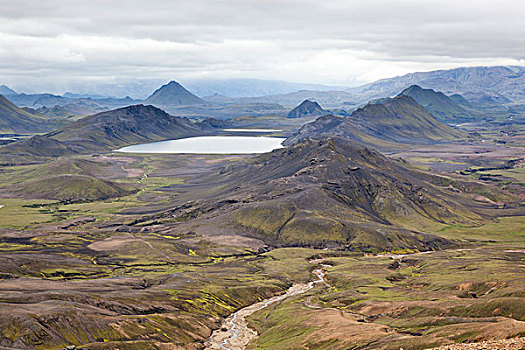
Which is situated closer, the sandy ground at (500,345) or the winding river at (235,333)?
the sandy ground at (500,345)

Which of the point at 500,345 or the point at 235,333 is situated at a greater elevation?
the point at 500,345

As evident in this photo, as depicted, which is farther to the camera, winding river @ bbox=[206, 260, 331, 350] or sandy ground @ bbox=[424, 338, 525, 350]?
winding river @ bbox=[206, 260, 331, 350]

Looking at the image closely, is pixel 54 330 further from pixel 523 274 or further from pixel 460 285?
pixel 523 274

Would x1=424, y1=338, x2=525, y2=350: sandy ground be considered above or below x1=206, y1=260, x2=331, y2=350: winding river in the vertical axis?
above

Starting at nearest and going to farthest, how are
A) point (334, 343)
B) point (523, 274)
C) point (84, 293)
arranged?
point (334, 343) < point (84, 293) < point (523, 274)

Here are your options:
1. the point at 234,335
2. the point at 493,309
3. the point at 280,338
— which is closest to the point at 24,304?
the point at 234,335

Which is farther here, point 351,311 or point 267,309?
point 267,309

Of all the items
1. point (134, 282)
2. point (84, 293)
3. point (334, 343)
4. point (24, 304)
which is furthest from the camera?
point (134, 282)

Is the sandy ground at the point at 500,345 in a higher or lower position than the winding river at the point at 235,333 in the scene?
higher

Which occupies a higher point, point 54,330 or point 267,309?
point 54,330

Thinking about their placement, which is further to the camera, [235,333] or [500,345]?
[235,333]

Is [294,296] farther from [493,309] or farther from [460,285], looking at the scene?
[493,309]
